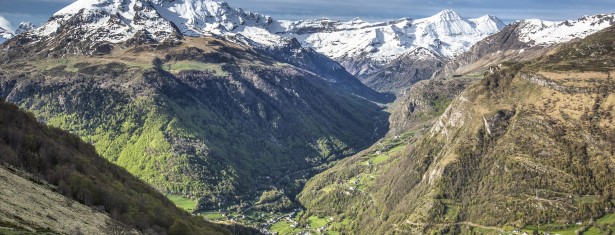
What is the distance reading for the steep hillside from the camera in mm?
58503

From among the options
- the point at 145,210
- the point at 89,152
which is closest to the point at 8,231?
the point at 145,210

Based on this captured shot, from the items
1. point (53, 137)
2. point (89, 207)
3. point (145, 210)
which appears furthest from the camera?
point (53, 137)

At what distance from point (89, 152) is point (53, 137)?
12.4 meters

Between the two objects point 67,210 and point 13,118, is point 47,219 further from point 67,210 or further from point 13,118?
point 13,118

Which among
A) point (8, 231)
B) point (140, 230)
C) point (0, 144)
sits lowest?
point (140, 230)

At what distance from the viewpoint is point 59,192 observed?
77500 mm

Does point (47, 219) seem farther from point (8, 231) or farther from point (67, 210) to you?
point (8, 231)

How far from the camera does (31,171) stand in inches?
3393

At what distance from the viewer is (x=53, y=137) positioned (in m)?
122

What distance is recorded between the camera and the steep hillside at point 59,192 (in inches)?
2303

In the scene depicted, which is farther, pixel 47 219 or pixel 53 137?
pixel 53 137

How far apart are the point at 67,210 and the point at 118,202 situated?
2215cm

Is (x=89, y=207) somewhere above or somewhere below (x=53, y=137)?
below

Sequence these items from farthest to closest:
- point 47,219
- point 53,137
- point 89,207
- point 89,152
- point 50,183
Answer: point 89,152 < point 53,137 < point 50,183 < point 89,207 < point 47,219
